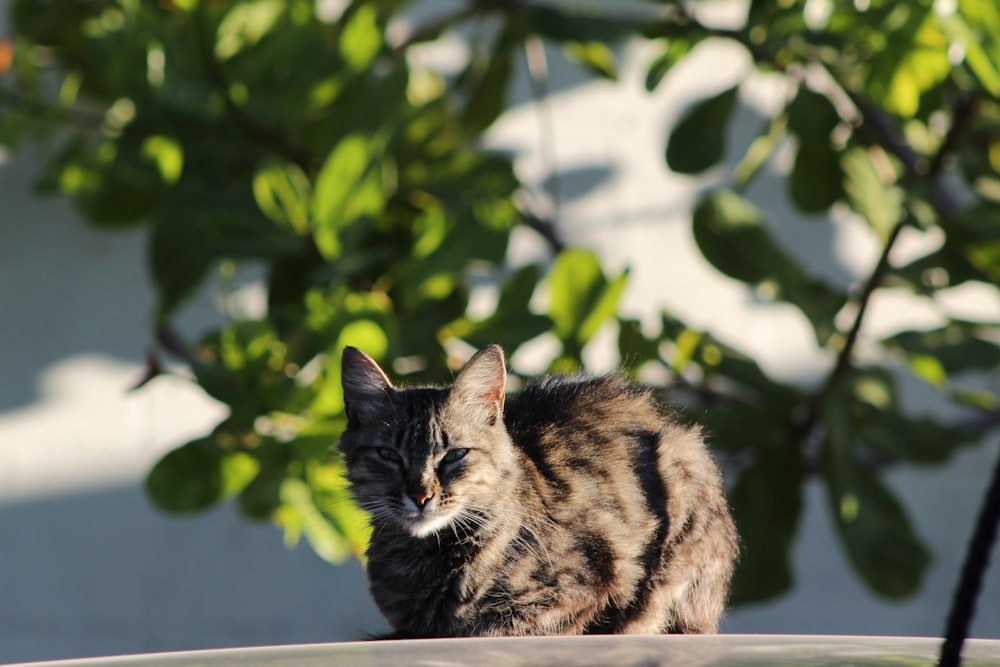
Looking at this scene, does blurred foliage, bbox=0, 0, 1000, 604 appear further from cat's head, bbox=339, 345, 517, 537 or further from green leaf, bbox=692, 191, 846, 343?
cat's head, bbox=339, 345, 517, 537

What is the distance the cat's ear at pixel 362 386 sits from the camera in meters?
0.75

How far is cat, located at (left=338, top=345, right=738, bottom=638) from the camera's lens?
0.74m

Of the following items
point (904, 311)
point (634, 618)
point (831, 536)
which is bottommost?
point (831, 536)

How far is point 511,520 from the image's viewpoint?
0.76 meters

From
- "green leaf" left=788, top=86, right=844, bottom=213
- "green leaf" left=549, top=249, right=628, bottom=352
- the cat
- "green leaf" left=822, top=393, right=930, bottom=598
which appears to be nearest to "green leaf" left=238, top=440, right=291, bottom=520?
"green leaf" left=549, top=249, right=628, bottom=352

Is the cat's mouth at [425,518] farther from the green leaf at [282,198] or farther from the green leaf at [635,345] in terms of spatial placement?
the green leaf at [282,198]

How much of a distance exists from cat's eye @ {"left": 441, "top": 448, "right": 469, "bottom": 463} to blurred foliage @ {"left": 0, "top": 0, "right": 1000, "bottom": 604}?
1.24 feet

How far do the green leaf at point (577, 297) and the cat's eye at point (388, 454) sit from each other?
20.5 inches

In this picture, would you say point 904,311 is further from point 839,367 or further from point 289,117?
point 289,117

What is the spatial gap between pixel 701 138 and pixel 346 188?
542mm

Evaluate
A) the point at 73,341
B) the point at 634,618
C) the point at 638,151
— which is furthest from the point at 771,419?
the point at 73,341

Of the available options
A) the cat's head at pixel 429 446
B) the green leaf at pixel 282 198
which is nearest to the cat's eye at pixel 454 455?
the cat's head at pixel 429 446

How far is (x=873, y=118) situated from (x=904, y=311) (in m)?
1.06

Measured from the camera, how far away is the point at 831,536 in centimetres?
246
